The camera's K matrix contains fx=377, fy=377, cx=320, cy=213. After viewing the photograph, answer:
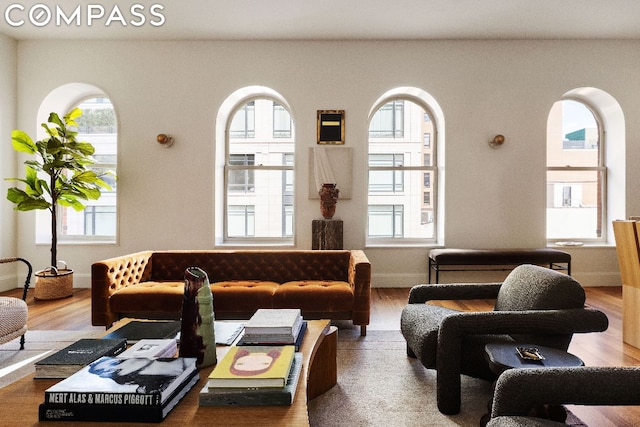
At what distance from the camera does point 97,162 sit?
577 cm

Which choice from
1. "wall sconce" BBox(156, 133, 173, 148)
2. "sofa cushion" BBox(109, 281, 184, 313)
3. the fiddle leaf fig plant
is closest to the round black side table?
"sofa cushion" BBox(109, 281, 184, 313)

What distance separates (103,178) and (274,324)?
5.20 meters

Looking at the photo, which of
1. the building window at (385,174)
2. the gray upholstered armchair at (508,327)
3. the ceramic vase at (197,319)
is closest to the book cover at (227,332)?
the ceramic vase at (197,319)

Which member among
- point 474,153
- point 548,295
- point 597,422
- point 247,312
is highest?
point 474,153

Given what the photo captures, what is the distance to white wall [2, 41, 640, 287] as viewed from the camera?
5.42m

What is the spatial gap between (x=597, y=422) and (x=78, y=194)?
18.2 ft

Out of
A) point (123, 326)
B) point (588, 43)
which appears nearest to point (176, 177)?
point (123, 326)

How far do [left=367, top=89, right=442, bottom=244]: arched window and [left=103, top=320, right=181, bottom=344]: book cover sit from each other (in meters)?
4.08

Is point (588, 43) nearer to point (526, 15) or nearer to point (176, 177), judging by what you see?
point (526, 15)

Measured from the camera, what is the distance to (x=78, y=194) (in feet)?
15.9

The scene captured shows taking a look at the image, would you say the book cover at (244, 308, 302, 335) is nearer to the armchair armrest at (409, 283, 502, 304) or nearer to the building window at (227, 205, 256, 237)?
the armchair armrest at (409, 283, 502, 304)

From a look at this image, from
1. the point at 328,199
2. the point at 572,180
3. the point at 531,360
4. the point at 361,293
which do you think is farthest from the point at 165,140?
the point at 572,180

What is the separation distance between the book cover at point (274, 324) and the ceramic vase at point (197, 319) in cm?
19

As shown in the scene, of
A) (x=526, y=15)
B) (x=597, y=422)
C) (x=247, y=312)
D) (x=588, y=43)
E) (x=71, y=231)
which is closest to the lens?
(x=597, y=422)
